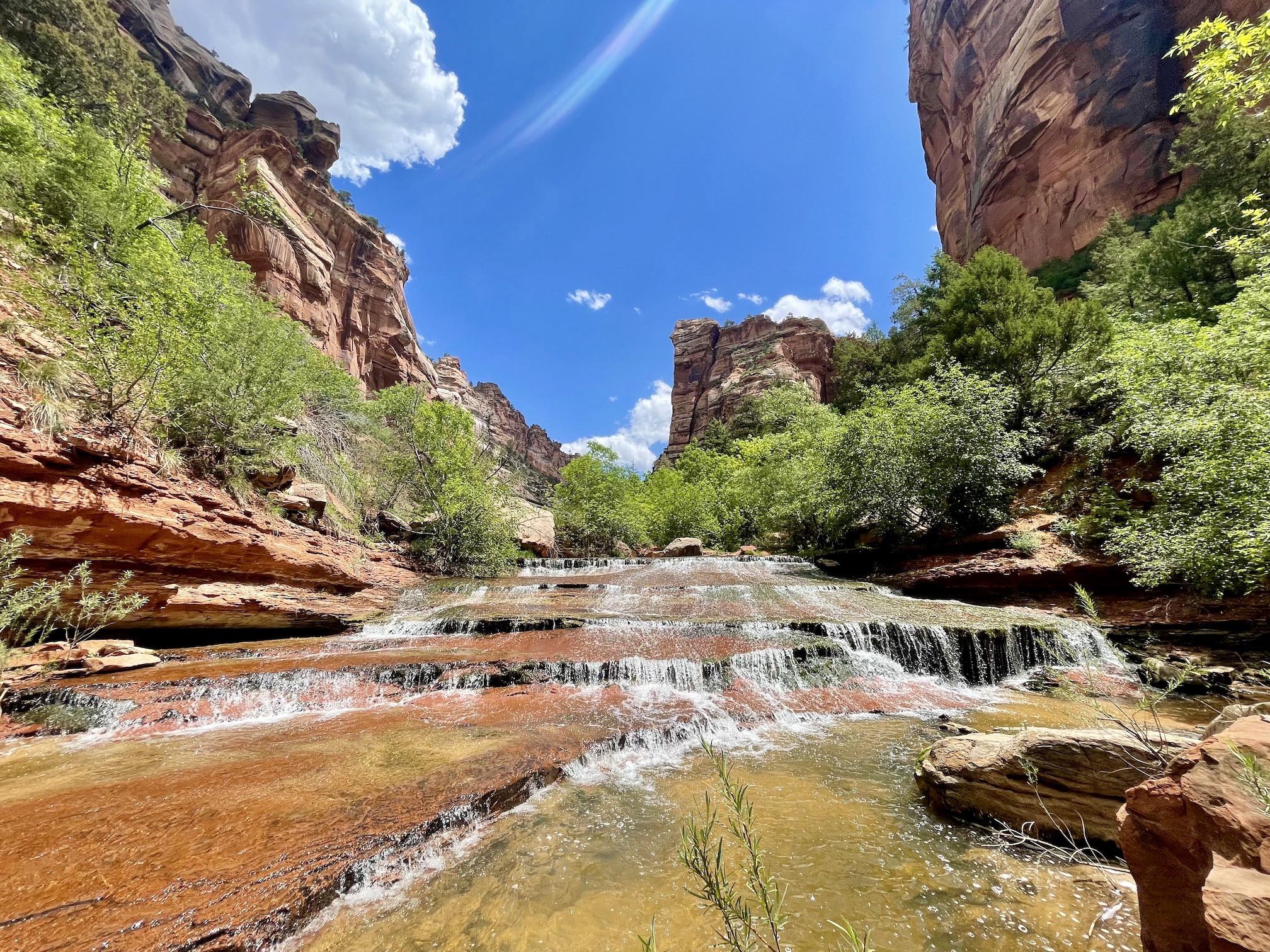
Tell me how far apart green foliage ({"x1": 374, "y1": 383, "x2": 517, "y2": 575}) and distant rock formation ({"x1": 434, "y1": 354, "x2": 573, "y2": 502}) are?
33316mm

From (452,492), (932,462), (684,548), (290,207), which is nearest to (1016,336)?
(932,462)

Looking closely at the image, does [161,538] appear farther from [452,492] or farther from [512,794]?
[452,492]

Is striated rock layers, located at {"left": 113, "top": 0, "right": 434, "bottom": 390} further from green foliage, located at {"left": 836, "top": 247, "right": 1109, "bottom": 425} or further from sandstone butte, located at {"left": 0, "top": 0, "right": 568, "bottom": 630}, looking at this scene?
green foliage, located at {"left": 836, "top": 247, "right": 1109, "bottom": 425}

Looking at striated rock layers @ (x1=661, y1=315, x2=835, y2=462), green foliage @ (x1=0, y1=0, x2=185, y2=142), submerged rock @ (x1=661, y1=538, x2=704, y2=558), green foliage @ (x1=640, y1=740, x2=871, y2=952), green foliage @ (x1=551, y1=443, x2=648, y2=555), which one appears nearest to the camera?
green foliage @ (x1=640, y1=740, x2=871, y2=952)

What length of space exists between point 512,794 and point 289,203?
44.7 m

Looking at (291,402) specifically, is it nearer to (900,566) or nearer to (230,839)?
(230,839)

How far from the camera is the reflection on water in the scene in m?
2.51

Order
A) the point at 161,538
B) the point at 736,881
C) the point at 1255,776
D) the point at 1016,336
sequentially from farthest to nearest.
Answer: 1. the point at 1016,336
2. the point at 161,538
3. the point at 736,881
4. the point at 1255,776

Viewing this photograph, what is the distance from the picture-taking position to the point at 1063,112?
30484 millimetres

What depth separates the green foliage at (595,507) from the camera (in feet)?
87.9

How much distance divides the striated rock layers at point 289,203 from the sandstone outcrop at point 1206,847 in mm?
36617

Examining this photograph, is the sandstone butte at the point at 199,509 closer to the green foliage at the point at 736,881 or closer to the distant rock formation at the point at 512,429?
the green foliage at the point at 736,881

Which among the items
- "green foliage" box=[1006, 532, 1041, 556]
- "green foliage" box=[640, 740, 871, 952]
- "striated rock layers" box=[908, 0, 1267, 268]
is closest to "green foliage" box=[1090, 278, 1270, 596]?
"green foliage" box=[1006, 532, 1041, 556]

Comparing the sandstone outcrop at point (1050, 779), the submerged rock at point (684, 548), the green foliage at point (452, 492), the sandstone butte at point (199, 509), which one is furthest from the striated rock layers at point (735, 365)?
the sandstone outcrop at point (1050, 779)
